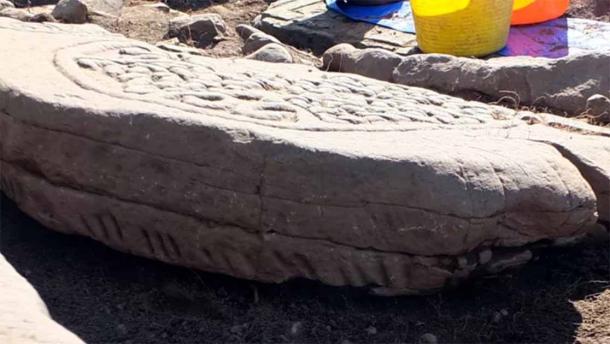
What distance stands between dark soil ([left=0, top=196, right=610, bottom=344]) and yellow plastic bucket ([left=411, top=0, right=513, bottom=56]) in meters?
2.29

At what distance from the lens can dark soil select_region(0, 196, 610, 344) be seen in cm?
305

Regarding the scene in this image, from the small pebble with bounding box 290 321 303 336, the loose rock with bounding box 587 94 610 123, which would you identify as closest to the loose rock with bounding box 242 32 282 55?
the loose rock with bounding box 587 94 610 123

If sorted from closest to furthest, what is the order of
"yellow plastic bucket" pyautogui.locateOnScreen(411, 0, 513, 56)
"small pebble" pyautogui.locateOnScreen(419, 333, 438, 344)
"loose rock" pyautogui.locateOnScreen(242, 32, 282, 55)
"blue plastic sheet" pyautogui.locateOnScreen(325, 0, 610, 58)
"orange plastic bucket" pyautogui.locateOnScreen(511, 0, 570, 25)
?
1. "small pebble" pyautogui.locateOnScreen(419, 333, 438, 344)
2. "loose rock" pyautogui.locateOnScreen(242, 32, 282, 55)
3. "yellow plastic bucket" pyautogui.locateOnScreen(411, 0, 513, 56)
4. "blue plastic sheet" pyautogui.locateOnScreen(325, 0, 610, 58)
5. "orange plastic bucket" pyautogui.locateOnScreen(511, 0, 570, 25)

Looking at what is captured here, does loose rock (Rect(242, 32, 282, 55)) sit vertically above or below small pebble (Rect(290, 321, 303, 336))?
below

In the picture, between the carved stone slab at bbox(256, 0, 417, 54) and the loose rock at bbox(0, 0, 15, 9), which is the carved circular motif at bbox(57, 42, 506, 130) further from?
the loose rock at bbox(0, 0, 15, 9)

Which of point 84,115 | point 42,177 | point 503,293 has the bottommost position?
point 503,293

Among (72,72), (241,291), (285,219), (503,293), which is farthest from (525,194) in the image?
(72,72)

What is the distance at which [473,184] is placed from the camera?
2926mm

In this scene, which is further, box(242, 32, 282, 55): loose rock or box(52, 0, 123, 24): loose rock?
box(52, 0, 123, 24): loose rock

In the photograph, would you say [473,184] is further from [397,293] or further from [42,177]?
[42,177]

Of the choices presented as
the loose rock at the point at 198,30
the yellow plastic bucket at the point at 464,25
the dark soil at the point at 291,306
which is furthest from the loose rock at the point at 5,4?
the dark soil at the point at 291,306

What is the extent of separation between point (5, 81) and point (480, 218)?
1.43 meters

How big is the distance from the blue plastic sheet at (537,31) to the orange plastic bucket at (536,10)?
35 millimetres

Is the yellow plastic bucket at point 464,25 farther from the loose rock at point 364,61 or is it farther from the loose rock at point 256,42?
the loose rock at point 256,42
